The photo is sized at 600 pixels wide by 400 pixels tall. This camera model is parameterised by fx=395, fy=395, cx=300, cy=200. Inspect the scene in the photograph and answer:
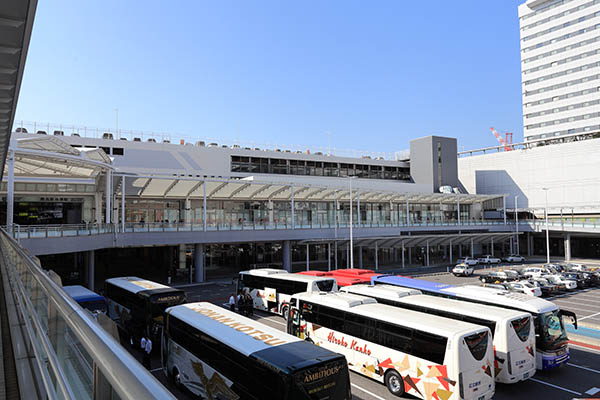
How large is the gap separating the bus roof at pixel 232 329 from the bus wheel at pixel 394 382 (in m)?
3.77

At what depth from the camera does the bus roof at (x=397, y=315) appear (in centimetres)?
1067

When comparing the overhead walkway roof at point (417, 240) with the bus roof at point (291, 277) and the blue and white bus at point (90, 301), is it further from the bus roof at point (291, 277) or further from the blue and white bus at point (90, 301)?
the blue and white bus at point (90, 301)

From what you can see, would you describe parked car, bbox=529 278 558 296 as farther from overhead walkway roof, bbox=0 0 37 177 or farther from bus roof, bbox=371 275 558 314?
overhead walkway roof, bbox=0 0 37 177

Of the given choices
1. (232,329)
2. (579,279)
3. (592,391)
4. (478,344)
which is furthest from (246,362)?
(579,279)

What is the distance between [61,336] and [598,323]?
2425 cm

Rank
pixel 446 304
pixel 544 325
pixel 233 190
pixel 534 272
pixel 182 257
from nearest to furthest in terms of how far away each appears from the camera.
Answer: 1. pixel 544 325
2. pixel 446 304
3. pixel 534 272
4. pixel 233 190
5. pixel 182 257

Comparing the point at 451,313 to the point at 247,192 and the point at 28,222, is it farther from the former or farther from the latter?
the point at 28,222

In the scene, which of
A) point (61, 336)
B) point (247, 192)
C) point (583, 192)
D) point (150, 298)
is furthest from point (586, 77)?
point (61, 336)

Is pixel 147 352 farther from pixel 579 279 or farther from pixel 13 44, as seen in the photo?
pixel 579 279

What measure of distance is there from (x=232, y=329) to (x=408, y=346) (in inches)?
199

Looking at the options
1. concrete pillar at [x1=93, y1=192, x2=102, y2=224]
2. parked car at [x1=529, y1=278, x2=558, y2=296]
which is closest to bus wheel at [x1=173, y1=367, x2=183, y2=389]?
parked car at [x1=529, y1=278, x2=558, y2=296]

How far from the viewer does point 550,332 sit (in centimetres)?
1335

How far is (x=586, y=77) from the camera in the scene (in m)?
72.2

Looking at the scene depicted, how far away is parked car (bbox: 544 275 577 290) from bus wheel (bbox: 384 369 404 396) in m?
22.9
